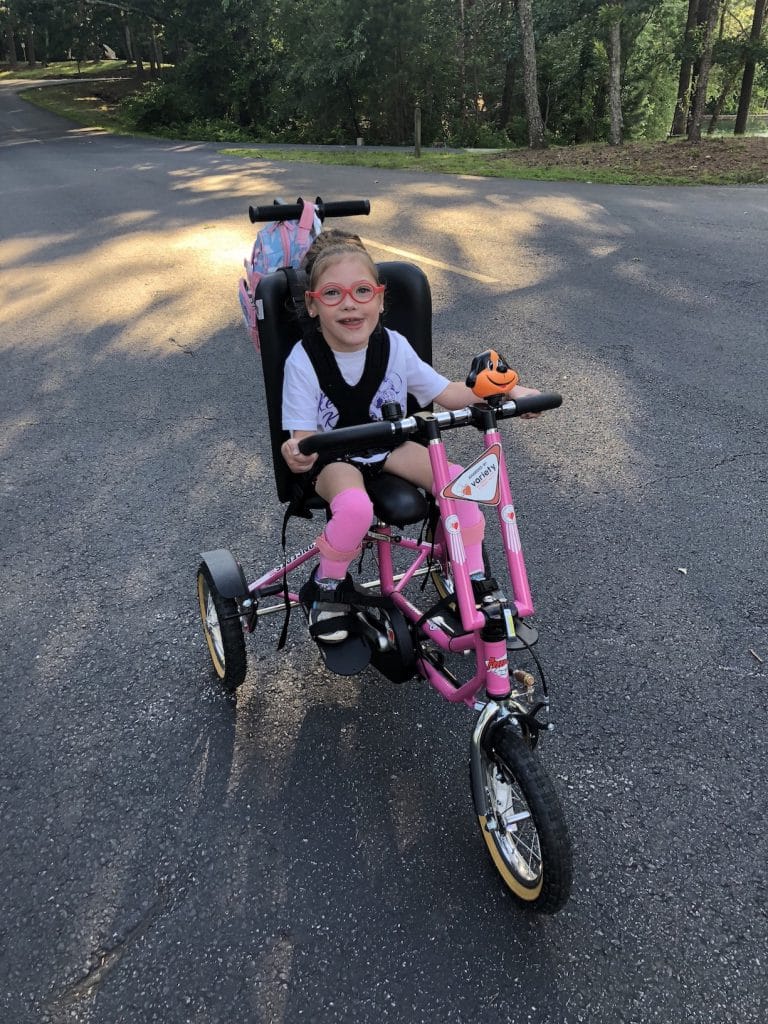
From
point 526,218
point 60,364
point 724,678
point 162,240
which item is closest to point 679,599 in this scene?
point 724,678

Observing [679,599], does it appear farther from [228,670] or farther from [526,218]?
[526,218]

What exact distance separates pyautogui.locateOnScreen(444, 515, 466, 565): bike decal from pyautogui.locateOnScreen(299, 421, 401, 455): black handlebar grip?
0.93ft

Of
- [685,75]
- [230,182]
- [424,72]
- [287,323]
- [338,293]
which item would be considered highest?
[424,72]

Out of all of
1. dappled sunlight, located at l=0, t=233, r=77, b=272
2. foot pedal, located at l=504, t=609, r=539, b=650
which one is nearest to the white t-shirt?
foot pedal, located at l=504, t=609, r=539, b=650

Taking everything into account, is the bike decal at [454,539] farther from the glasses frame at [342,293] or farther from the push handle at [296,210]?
the push handle at [296,210]

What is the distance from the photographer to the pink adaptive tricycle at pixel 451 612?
1983 mm

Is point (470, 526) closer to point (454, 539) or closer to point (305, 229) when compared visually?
point (454, 539)

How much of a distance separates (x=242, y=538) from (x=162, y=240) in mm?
7704

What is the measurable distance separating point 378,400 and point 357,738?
121 cm

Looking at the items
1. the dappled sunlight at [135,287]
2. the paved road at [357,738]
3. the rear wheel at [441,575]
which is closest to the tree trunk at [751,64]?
the dappled sunlight at [135,287]

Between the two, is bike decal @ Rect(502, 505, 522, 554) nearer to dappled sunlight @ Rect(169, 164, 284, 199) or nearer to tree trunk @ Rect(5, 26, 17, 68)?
dappled sunlight @ Rect(169, 164, 284, 199)

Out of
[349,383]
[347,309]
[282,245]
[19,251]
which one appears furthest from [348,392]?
[19,251]

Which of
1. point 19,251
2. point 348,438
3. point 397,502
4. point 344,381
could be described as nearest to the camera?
point 348,438

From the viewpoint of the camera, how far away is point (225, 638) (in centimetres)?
272
